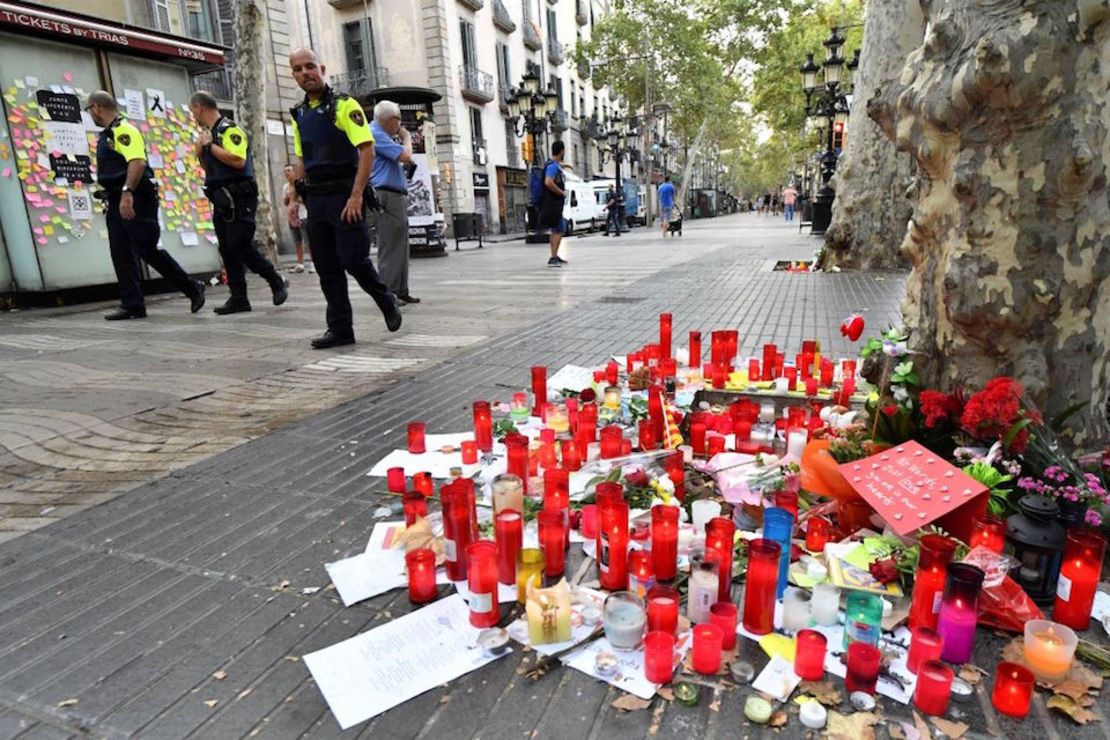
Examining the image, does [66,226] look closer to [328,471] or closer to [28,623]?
[328,471]

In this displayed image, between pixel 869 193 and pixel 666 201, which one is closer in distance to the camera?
pixel 869 193

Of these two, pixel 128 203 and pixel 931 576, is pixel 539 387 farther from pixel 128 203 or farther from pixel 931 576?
pixel 128 203

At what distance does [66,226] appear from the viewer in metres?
8.80

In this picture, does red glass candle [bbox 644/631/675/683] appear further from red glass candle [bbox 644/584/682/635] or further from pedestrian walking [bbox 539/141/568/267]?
pedestrian walking [bbox 539/141/568/267]

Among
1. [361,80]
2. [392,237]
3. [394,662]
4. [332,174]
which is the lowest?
[394,662]

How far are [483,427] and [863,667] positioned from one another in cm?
197

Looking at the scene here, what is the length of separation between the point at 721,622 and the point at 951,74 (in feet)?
6.42

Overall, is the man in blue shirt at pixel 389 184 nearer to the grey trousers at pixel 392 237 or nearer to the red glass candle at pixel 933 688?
the grey trousers at pixel 392 237

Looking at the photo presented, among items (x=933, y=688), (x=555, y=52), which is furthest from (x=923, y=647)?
(x=555, y=52)

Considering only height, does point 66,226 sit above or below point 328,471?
above

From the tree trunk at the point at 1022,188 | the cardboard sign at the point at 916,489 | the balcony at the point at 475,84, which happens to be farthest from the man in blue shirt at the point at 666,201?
the cardboard sign at the point at 916,489

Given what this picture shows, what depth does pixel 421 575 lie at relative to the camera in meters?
2.01

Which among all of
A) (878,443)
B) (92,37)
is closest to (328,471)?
(878,443)

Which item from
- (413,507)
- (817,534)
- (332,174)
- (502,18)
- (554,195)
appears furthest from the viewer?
(502,18)
